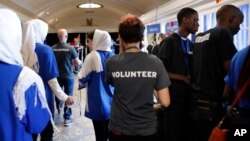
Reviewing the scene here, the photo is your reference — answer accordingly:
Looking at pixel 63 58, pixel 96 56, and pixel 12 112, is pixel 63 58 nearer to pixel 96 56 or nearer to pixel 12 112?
pixel 96 56

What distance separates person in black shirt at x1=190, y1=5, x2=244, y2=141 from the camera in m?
2.63

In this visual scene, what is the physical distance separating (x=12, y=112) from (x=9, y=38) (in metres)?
0.40

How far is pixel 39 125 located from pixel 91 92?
5.56 feet

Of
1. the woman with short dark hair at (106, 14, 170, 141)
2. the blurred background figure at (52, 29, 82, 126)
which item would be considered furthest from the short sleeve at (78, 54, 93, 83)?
the blurred background figure at (52, 29, 82, 126)

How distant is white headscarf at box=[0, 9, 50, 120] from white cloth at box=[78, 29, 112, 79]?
1.60 m

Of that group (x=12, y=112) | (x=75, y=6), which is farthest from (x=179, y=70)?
(x=75, y=6)

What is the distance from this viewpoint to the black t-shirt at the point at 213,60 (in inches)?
103

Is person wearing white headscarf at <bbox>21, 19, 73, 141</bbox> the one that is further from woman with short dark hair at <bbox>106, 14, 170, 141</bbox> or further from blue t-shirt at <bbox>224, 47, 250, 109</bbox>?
blue t-shirt at <bbox>224, 47, 250, 109</bbox>

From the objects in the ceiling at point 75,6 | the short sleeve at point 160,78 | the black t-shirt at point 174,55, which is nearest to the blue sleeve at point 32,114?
the short sleeve at point 160,78

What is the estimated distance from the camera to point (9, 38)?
1841 mm

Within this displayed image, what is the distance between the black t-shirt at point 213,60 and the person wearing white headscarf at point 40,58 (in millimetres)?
1297

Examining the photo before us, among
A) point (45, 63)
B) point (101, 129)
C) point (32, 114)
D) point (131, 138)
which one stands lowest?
point (101, 129)

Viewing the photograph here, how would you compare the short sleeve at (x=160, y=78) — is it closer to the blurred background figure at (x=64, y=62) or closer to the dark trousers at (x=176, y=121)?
the dark trousers at (x=176, y=121)

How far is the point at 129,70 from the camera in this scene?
7.16 ft
